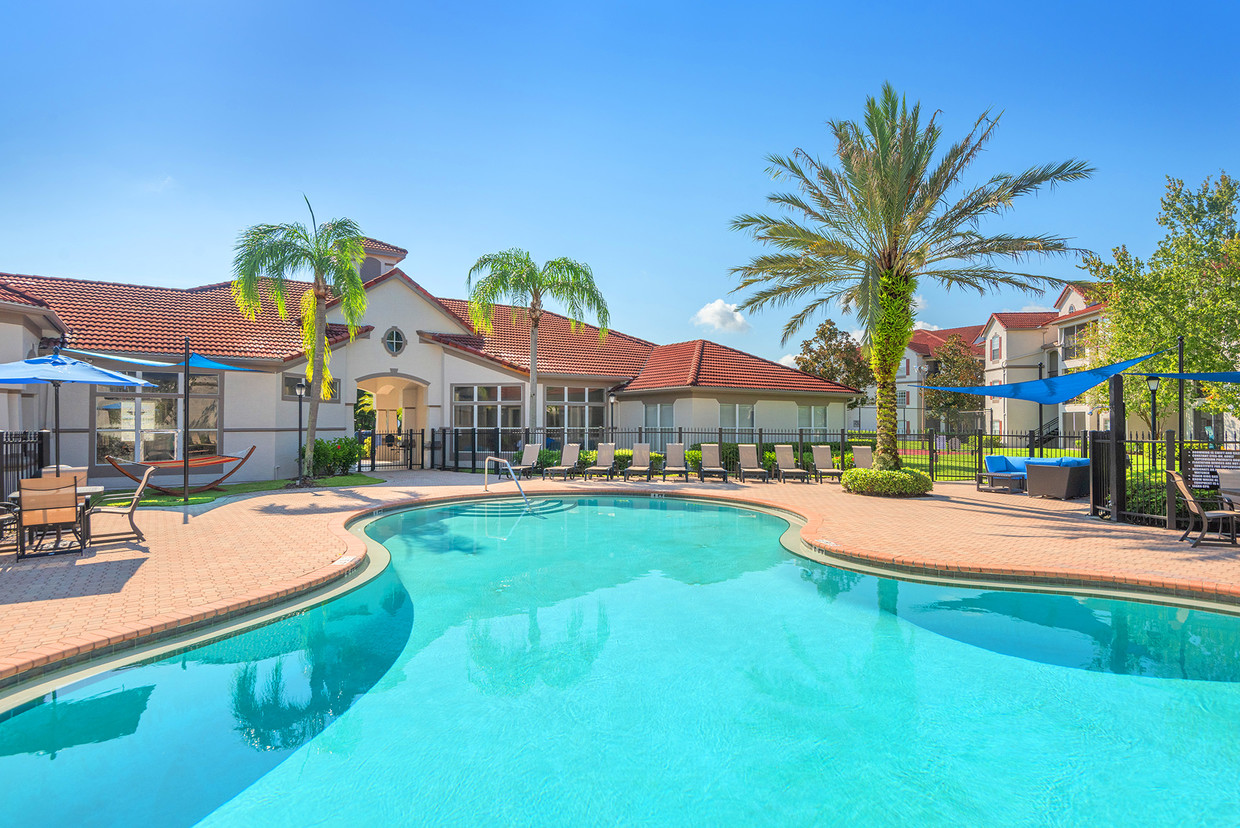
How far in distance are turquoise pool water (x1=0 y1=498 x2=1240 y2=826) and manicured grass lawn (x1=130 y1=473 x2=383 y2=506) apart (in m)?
9.38

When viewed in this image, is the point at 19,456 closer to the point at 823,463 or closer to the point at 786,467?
the point at 786,467

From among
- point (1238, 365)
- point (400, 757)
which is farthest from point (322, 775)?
point (1238, 365)

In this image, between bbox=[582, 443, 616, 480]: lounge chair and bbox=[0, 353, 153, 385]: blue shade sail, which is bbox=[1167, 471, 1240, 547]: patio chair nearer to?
bbox=[582, 443, 616, 480]: lounge chair

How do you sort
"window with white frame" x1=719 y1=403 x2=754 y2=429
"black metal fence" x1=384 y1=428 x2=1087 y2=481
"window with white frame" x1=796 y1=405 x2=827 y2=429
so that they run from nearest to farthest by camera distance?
1. "black metal fence" x1=384 y1=428 x2=1087 y2=481
2. "window with white frame" x1=719 y1=403 x2=754 y2=429
3. "window with white frame" x1=796 y1=405 x2=827 y2=429

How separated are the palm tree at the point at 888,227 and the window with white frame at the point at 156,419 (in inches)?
610

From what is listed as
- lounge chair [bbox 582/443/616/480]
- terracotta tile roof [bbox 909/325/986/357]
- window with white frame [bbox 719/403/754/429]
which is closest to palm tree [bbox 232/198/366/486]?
lounge chair [bbox 582/443/616/480]

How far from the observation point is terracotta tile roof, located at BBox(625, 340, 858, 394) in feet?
72.5

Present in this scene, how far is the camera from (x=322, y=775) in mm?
3904

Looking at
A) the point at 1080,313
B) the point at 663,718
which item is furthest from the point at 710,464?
the point at 1080,313

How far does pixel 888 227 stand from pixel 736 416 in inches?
378

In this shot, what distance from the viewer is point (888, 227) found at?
14773 millimetres

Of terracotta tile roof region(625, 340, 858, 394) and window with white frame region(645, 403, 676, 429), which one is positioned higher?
terracotta tile roof region(625, 340, 858, 394)

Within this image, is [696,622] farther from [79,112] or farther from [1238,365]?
[1238,365]

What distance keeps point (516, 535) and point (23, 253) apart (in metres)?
19.8
